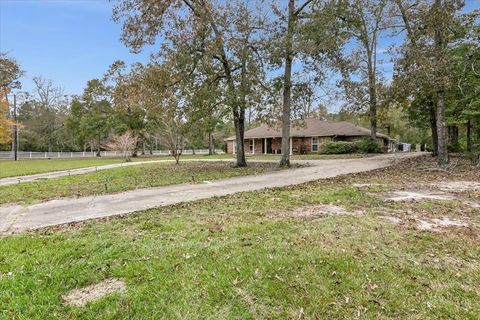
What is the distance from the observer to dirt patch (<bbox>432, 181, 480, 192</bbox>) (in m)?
8.95

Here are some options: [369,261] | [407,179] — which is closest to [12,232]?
[369,261]

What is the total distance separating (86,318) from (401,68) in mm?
16564

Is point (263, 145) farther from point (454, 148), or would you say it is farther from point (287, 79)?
point (287, 79)

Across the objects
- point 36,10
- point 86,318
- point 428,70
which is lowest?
point 86,318

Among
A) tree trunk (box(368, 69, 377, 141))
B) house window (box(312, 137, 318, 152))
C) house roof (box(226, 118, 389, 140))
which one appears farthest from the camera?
house window (box(312, 137, 318, 152))

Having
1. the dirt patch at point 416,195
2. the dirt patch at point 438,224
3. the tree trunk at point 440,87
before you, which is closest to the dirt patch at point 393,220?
the dirt patch at point 438,224

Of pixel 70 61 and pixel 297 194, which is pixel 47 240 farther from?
pixel 70 61

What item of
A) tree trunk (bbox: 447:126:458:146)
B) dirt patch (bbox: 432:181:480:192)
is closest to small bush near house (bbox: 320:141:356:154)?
tree trunk (bbox: 447:126:458:146)

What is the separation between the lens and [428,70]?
13023 mm

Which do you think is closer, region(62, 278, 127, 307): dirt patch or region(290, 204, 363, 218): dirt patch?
region(62, 278, 127, 307): dirt patch

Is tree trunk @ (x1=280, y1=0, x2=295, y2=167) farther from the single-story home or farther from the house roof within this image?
the house roof

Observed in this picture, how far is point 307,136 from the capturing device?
3419 cm

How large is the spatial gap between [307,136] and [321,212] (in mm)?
28585

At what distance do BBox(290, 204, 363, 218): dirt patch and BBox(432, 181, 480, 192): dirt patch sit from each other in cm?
429
